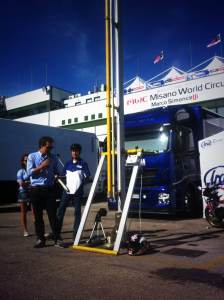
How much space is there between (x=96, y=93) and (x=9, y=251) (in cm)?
→ 4317

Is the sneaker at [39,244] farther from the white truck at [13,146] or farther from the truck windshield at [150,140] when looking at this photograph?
the white truck at [13,146]

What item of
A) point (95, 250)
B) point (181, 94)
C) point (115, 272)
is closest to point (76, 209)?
point (95, 250)

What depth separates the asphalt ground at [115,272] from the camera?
3.35 meters

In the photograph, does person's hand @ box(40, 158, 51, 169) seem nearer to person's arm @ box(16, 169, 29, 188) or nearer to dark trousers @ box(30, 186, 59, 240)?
dark trousers @ box(30, 186, 59, 240)

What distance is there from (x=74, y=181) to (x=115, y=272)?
232cm

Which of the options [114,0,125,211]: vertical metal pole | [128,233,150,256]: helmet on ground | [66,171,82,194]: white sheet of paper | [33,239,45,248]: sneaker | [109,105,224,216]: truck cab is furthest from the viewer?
[109,105,224,216]: truck cab

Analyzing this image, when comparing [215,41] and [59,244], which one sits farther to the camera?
[215,41]

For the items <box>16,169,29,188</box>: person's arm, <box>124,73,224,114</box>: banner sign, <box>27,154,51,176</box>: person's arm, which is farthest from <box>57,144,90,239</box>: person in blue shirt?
<box>124,73,224,114</box>: banner sign

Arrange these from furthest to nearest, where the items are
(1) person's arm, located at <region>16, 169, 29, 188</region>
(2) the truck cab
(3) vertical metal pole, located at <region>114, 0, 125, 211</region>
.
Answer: (2) the truck cab, (1) person's arm, located at <region>16, 169, 29, 188</region>, (3) vertical metal pole, located at <region>114, 0, 125, 211</region>

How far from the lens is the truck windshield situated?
9.24 metres

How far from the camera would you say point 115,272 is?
407 centimetres

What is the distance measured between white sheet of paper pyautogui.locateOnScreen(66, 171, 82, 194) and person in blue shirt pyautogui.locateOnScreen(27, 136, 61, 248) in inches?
14.8

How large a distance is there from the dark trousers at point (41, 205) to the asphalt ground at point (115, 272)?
0.34m

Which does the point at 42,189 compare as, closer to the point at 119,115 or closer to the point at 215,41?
the point at 119,115
